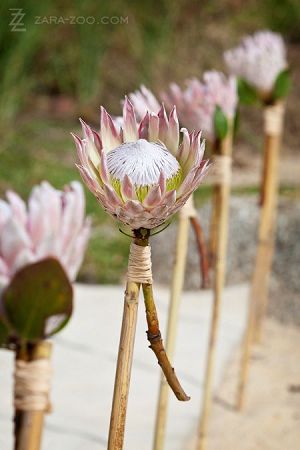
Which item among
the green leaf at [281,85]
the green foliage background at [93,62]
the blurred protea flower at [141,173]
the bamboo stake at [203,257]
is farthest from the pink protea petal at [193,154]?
the green foliage background at [93,62]

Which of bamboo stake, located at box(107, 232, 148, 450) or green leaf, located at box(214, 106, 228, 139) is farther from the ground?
green leaf, located at box(214, 106, 228, 139)

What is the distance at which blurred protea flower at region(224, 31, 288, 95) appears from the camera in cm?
112

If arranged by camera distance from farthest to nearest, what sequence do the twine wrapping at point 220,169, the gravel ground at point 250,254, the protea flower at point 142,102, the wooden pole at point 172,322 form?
the gravel ground at point 250,254, the twine wrapping at point 220,169, the wooden pole at point 172,322, the protea flower at point 142,102

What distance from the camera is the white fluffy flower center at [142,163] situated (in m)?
0.45

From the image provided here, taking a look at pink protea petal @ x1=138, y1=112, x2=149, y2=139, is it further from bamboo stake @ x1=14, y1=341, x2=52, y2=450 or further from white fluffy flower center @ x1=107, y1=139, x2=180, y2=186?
bamboo stake @ x1=14, y1=341, x2=52, y2=450

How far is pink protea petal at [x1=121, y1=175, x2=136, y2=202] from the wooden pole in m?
0.36

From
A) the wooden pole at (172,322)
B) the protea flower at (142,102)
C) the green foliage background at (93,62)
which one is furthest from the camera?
the green foliage background at (93,62)

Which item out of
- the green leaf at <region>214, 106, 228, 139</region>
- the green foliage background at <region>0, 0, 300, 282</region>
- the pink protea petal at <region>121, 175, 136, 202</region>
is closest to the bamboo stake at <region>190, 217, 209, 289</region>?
the green leaf at <region>214, 106, 228, 139</region>

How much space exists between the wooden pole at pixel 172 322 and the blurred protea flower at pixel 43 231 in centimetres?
27

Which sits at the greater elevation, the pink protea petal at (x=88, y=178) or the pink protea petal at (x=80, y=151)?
the pink protea petal at (x=80, y=151)

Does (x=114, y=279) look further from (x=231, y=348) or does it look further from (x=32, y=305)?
(x=32, y=305)

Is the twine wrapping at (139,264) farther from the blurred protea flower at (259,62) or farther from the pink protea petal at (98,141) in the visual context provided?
the blurred protea flower at (259,62)

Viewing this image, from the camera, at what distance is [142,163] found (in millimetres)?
451

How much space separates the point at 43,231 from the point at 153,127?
0.36 feet
